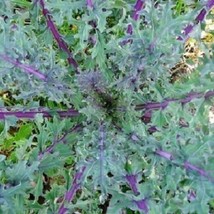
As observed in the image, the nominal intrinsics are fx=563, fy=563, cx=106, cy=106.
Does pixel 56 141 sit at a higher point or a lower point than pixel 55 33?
lower

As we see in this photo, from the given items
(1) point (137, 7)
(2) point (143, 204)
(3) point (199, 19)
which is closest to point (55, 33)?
(1) point (137, 7)

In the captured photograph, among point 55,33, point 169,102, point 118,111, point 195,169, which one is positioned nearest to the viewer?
point 195,169

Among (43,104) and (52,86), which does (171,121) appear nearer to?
(52,86)

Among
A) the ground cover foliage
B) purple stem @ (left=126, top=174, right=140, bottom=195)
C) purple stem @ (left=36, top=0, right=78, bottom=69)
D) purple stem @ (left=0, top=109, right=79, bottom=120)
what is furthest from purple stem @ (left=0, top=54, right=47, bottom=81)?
purple stem @ (left=126, top=174, right=140, bottom=195)

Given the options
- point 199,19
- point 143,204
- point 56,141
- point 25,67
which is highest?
point 199,19

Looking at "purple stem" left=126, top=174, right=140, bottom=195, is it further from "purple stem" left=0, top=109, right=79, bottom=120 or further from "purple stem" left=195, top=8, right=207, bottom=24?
"purple stem" left=195, top=8, right=207, bottom=24

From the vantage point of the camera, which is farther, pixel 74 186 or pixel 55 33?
pixel 55 33

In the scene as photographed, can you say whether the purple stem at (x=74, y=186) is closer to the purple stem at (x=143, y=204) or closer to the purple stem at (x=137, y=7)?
the purple stem at (x=143, y=204)

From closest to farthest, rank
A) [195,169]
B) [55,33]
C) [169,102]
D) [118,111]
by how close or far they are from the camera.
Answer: [195,169] < [169,102] < [118,111] < [55,33]

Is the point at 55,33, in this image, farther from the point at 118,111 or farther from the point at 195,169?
the point at 195,169
